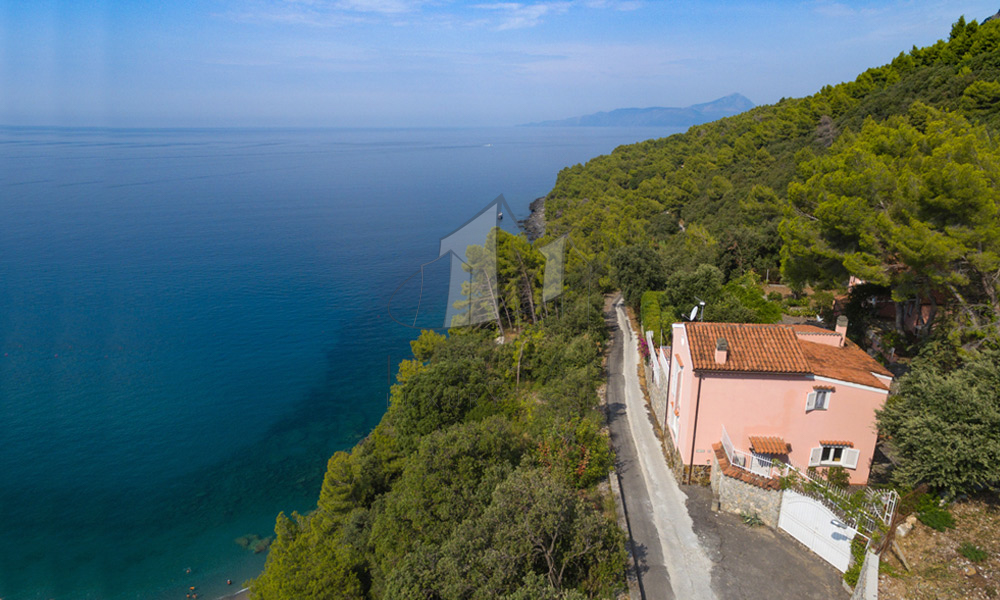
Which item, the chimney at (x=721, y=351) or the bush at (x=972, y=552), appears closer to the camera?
the bush at (x=972, y=552)

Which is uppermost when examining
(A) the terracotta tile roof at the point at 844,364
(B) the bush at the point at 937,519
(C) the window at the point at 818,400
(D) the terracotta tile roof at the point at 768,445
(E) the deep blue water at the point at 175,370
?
(A) the terracotta tile roof at the point at 844,364

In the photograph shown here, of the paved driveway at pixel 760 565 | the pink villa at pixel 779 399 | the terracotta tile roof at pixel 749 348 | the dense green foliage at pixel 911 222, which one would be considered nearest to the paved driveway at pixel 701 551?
the paved driveway at pixel 760 565

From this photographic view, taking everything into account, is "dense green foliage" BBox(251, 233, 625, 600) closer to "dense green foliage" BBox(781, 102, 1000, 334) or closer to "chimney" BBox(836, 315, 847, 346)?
"chimney" BBox(836, 315, 847, 346)

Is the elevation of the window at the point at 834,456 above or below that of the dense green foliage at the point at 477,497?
above

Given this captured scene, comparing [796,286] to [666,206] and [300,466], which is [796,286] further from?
→ [666,206]

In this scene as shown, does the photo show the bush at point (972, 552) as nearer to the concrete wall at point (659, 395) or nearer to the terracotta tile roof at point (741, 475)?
the terracotta tile roof at point (741, 475)

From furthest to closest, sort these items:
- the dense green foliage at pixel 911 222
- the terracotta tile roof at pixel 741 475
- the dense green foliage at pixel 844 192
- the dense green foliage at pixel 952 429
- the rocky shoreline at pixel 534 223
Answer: the rocky shoreline at pixel 534 223 → the dense green foliage at pixel 844 192 → the dense green foliage at pixel 911 222 → the terracotta tile roof at pixel 741 475 → the dense green foliage at pixel 952 429

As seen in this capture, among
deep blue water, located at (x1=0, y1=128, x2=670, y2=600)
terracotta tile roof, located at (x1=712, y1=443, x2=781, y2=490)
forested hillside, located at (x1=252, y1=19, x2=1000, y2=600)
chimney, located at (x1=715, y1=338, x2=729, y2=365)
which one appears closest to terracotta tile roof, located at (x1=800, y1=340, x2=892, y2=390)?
forested hillside, located at (x1=252, y1=19, x2=1000, y2=600)
